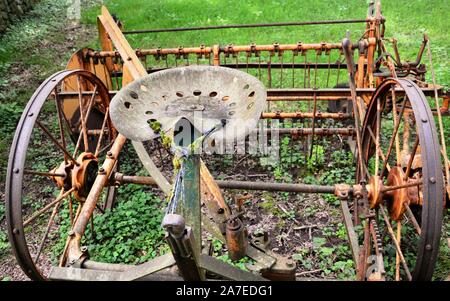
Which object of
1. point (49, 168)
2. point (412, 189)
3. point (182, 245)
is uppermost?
point (182, 245)

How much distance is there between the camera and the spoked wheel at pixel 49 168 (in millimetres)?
2000

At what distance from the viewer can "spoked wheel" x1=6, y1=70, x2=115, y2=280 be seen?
6.56 feet

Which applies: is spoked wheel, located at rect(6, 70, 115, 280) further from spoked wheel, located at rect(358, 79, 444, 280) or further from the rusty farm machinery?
spoked wheel, located at rect(358, 79, 444, 280)

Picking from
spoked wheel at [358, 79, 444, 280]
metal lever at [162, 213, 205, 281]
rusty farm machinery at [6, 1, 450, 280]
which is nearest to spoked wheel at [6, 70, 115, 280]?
rusty farm machinery at [6, 1, 450, 280]

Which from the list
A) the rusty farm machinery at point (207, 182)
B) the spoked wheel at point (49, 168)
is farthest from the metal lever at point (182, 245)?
the spoked wheel at point (49, 168)

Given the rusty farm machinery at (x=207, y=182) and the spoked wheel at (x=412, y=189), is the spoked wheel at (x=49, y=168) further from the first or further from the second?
the spoked wheel at (x=412, y=189)

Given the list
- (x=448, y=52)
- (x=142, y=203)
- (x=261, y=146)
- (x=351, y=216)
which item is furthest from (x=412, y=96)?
(x=448, y=52)

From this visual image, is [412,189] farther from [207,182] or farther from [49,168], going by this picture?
[49,168]

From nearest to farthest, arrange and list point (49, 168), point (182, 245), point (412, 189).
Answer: point (182, 245) < point (412, 189) < point (49, 168)

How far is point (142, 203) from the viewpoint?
345cm

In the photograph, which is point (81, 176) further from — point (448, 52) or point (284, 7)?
point (284, 7)

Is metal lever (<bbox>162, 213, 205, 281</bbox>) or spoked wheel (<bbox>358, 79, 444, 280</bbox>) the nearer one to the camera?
metal lever (<bbox>162, 213, 205, 281</bbox>)

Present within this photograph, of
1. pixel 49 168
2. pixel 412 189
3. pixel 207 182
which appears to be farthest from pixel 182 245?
pixel 49 168

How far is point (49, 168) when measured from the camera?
13.0 ft
